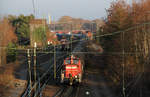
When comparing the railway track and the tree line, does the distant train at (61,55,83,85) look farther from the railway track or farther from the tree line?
the tree line

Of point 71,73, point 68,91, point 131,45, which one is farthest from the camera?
point 131,45

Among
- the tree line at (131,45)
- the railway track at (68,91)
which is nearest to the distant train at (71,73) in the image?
the railway track at (68,91)

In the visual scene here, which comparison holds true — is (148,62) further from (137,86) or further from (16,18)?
(16,18)

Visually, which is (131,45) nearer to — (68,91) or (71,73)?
(71,73)

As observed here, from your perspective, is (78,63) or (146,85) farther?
(78,63)

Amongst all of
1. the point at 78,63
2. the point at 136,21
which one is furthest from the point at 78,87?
the point at 136,21

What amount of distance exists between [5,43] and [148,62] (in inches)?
712

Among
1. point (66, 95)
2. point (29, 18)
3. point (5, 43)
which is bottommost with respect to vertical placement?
point (66, 95)

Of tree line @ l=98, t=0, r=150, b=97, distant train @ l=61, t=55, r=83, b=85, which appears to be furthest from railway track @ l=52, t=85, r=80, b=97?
tree line @ l=98, t=0, r=150, b=97

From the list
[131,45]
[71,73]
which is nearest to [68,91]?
[71,73]

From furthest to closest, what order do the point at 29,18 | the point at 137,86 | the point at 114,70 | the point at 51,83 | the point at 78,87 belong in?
the point at 29,18
the point at 114,70
the point at 51,83
the point at 78,87
the point at 137,86

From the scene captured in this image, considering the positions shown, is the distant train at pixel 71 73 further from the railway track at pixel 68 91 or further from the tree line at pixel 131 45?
the tree line at pixel 131 45

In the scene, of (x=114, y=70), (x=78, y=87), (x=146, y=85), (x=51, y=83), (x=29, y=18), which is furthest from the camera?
(x=29, y=18)

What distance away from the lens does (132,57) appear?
1814 cm
